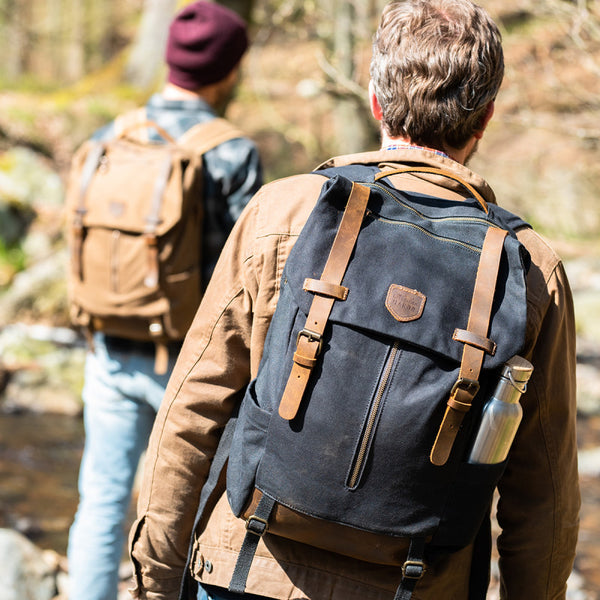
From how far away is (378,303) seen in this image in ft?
4.40

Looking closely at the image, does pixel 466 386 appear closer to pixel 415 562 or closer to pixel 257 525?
pixel 415 562

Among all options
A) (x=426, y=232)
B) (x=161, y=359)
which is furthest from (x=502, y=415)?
(x=161, y=359)

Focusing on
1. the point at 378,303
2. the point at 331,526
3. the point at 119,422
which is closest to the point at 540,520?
the point at 331,526

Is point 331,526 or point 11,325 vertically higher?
point 331,526

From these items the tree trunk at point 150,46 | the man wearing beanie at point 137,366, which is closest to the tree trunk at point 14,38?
the tree trunk at point 150,46

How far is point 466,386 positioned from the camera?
133 centimetres

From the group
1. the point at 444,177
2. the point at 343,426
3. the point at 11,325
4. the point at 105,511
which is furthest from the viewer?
the point at 11,325

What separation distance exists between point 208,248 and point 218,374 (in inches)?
45.2

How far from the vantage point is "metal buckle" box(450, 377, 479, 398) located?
133cm

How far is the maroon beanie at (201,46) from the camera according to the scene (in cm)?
285

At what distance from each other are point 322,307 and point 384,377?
166 millimetres

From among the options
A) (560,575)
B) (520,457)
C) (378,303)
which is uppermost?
(378,303)

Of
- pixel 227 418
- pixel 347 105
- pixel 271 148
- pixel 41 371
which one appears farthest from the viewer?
pixel 271 148

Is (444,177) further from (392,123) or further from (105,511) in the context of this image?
(105,511)
